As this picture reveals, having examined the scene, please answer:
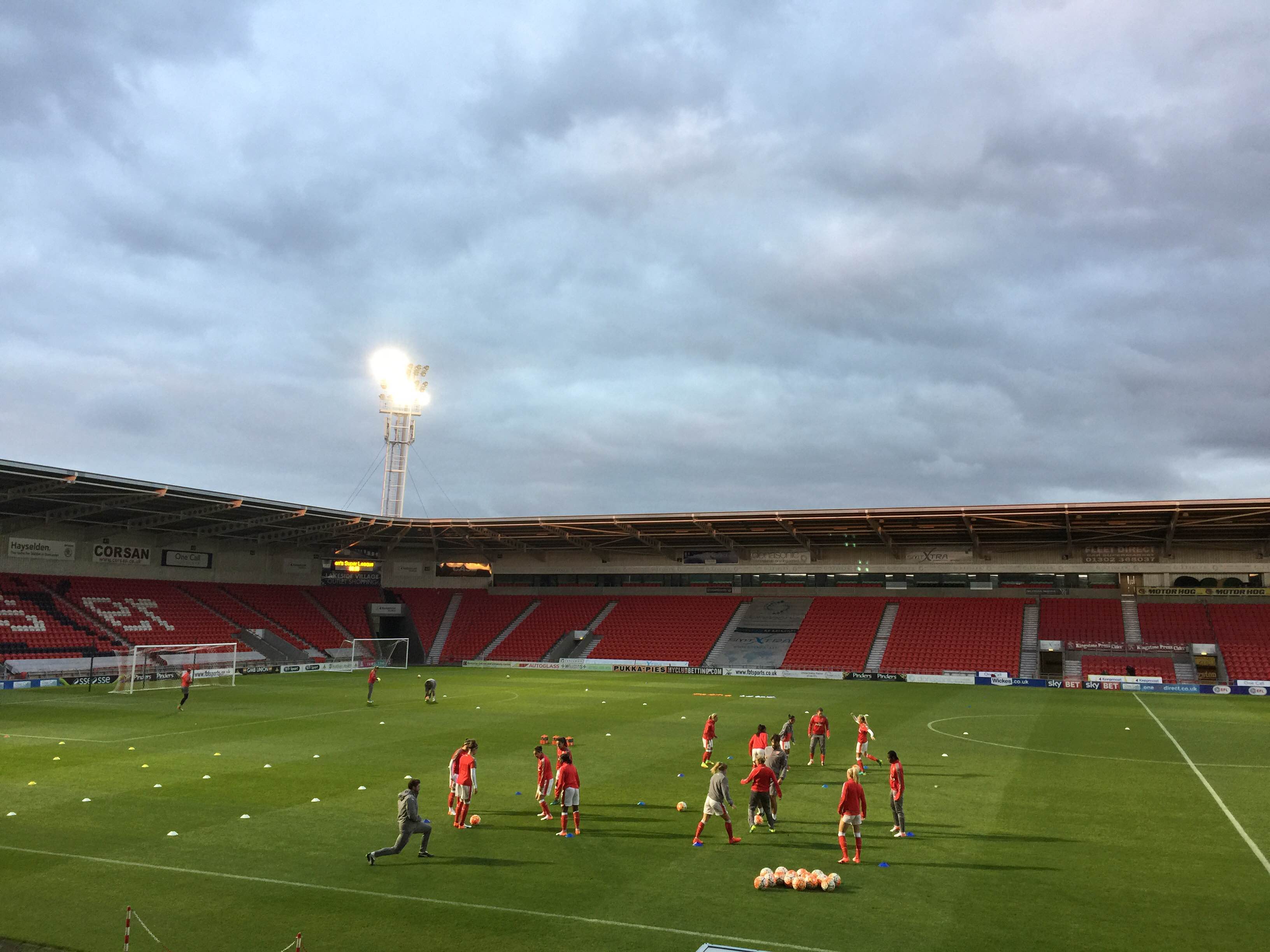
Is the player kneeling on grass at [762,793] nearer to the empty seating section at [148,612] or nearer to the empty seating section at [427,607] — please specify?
the empty seating section at [148,612]

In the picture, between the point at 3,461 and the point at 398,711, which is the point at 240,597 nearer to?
the point at 3,461

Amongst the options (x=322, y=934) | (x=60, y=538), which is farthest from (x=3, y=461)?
(x=322, y=934)

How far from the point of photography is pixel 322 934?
11352 mm

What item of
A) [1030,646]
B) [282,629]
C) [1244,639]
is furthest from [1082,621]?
[282,629]

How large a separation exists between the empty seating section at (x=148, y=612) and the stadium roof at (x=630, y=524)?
4.03 metres

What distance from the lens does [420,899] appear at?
1277 cm

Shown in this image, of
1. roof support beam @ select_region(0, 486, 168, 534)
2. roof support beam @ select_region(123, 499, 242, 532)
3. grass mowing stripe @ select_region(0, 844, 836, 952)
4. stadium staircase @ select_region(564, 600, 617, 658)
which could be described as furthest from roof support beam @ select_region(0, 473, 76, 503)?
grass mowing stripe @ select_region(0, 844, 836, 952)

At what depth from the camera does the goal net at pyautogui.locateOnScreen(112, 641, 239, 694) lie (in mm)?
46625

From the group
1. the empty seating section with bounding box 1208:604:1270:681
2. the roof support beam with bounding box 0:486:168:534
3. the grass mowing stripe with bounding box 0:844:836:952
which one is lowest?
the grass mowing stripe with bounding box 0:844:836:952

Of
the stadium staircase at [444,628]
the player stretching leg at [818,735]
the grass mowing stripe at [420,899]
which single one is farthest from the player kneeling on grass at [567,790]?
the stadium staircase at [444,628]

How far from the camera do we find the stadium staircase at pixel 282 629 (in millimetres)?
64250

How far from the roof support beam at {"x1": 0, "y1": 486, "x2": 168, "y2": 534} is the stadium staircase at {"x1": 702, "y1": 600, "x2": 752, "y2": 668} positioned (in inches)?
1573

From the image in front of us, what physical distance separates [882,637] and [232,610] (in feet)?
162

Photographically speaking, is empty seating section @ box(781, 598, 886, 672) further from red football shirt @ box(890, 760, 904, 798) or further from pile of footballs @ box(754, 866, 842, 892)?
pile of footballs @ box(754, 866, 842, 892)
